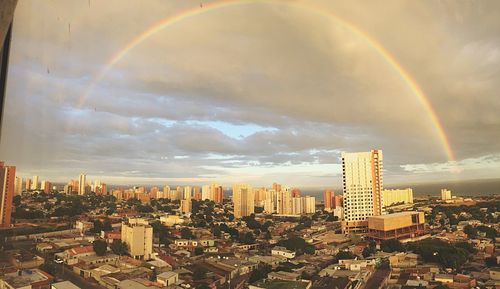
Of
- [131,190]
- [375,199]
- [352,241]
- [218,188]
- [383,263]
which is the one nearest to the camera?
[383,263]

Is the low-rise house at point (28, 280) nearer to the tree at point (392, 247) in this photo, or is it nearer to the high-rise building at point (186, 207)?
the tree at point (392, 247)

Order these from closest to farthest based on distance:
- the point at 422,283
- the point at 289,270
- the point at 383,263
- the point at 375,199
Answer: the point at 422,283 < the point at 289,270 < the point at 383,263 < the point at 375,199

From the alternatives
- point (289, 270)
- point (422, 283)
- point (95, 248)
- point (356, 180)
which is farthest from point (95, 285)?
point (356, 180)

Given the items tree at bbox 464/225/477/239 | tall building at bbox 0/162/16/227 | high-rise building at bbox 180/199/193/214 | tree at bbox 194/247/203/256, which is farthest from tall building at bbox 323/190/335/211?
tall building at bbox 0/162/16/227

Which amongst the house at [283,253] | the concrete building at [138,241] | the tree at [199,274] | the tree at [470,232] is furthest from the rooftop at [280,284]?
the tree at [470,232]

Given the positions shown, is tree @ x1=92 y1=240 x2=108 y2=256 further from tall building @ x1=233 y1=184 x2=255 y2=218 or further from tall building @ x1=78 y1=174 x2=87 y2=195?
tall building @ x1=233 y1=184 x2=255 y2=218

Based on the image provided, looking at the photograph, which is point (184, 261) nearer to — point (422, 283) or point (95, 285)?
point (95, 285)
